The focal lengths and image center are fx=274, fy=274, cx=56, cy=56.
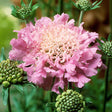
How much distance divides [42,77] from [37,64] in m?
0.04

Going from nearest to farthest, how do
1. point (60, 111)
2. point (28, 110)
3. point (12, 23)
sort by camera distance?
point (60, 111)
point (28, 110)
point (12, 23)

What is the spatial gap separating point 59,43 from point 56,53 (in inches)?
1.1

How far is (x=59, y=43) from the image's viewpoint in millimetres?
696

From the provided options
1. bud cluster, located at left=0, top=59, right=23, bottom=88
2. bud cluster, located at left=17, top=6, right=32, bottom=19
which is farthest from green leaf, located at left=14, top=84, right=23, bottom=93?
bud cluster, located at left=17, top=6, right=32, bottom=19

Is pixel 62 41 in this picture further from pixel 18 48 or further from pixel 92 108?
pixel 92 108

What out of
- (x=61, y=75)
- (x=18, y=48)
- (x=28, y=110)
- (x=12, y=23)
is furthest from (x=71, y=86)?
(x=12, y=23)

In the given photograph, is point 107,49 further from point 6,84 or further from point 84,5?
point 6,84

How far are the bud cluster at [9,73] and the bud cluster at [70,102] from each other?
0.36 ft

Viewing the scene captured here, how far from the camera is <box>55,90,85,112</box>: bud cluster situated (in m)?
0.60

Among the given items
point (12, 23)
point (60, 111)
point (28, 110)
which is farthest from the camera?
point (12, 23)

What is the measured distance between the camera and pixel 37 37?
2.23 feet

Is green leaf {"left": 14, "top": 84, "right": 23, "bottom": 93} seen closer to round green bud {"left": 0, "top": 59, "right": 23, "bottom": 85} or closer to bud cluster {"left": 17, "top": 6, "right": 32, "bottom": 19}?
round green bud {"left": 0, "top": 59, "right": 23, "bottom": 85}

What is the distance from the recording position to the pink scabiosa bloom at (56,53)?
64cm

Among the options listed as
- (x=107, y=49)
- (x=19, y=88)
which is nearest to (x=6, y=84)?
(x=19, y=88)
